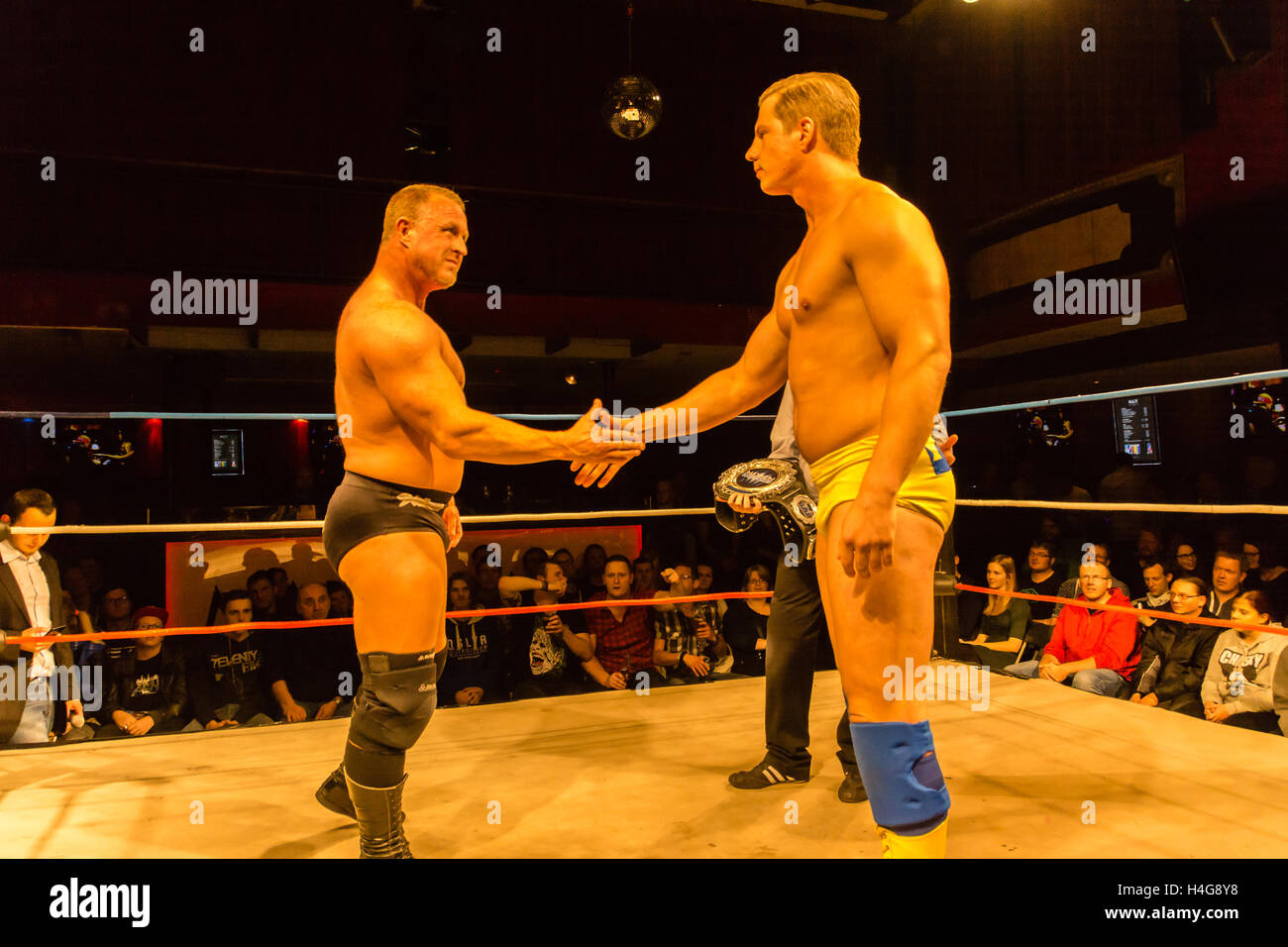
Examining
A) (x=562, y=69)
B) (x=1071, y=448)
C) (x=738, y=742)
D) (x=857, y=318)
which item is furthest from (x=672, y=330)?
(x=857, y=318)

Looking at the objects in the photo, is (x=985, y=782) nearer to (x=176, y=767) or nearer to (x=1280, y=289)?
(x=176, y=767)

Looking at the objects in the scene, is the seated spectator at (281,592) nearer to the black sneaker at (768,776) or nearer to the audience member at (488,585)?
the audience member at (488,585)

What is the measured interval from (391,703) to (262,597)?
2.61m

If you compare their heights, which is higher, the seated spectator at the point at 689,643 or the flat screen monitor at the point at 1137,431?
→ the flat screen monitor at the point at 1137,431

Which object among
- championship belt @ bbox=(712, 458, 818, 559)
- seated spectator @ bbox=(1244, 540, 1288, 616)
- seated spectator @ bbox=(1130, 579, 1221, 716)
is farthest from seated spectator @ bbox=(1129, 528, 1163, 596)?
championship belt @ bbox=(712, 458, 818, 559)

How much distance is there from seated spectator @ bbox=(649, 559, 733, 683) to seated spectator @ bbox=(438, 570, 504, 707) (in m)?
0.66

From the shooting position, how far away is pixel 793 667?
2.21 metres

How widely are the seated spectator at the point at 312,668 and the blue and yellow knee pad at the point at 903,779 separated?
2685 millimetres

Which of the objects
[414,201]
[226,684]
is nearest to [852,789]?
[414,201]

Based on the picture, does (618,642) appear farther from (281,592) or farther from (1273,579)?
(1273,579)

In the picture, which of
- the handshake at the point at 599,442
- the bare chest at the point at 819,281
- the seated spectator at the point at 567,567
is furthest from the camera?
the seated spectator at the point at 567,567

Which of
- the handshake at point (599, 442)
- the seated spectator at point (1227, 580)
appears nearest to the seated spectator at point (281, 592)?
the handshake at point (599, 442)

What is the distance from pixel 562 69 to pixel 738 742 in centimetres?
508

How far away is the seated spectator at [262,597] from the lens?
3908 millimetres
